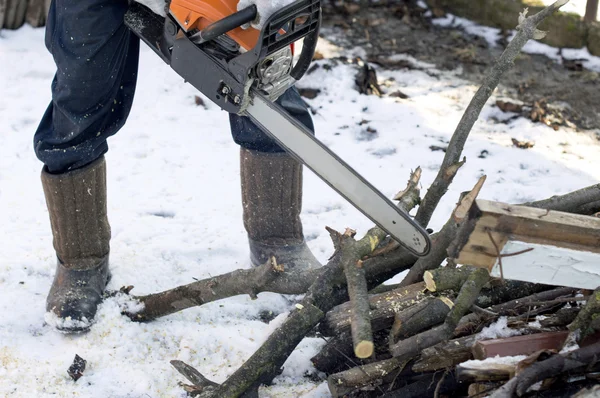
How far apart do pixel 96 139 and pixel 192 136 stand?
1373 millimetres

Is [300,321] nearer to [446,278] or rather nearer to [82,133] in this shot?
[446,278]

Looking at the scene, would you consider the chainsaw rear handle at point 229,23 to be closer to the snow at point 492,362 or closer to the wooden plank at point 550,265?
the wooden plank at point 550,265

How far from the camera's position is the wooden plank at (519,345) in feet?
5.78

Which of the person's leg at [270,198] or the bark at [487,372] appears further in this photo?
the person's leg at [270,198]

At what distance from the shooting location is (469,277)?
6.10 feet

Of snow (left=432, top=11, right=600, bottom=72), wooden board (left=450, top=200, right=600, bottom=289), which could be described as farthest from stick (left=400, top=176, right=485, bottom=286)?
snow (left=432, top=11, right=600, bottom=72)

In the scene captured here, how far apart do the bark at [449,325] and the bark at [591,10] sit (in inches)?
134

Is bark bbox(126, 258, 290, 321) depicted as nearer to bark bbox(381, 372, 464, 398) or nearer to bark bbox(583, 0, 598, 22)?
bark bbox(381, 372, 464, 398)

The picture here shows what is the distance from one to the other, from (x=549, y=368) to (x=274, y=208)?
137 centimetres

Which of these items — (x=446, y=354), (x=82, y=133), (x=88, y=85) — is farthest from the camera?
(x=82, y=133)

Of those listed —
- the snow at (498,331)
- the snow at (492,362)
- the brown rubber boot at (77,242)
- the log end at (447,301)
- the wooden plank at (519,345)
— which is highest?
the wooden plank at (519,345)

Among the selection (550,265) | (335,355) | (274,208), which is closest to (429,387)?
(335,355)

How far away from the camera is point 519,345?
1771 mm

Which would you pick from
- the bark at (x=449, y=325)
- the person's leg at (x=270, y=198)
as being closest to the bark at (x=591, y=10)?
the person's leg at (x=270, y=198)
